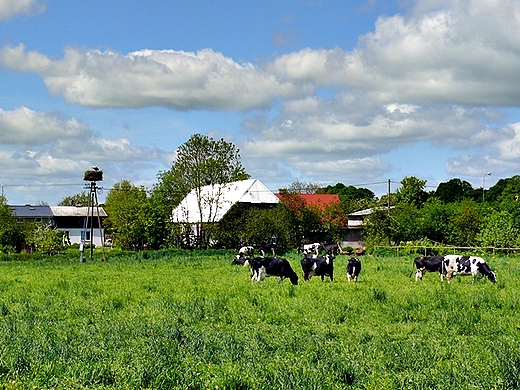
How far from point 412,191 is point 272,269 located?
7962 centimetres

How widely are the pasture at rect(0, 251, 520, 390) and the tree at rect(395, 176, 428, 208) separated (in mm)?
80050

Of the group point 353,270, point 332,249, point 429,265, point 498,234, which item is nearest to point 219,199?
point 332,249

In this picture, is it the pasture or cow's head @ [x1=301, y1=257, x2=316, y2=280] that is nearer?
the pasture

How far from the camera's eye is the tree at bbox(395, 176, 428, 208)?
101887mm

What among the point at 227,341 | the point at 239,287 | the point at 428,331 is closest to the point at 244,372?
the point at 227,341

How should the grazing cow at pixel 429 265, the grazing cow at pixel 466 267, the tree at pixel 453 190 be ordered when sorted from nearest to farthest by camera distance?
the grazing cow at pixel 466 267 → the grazing cow at pixel 429 265 → the tree at pixel 453 190

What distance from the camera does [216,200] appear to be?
59688mm

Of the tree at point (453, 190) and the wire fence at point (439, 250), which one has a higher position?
the tree at point (453, 190)

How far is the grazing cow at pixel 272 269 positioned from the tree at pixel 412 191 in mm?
77373

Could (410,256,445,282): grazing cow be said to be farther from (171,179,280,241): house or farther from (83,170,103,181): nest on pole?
(171,179,280,241): house

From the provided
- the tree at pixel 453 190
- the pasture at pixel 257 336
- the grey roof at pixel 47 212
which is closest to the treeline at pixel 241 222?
the grey roof at pixel 47 212

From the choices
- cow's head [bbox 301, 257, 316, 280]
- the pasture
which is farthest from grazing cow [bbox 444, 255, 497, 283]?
cow's head [bbox 301, 257, 316, 280]

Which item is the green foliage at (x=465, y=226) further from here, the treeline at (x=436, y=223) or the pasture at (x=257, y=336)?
the pasture at (x=257, y=336)

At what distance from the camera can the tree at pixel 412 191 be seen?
10189cm
